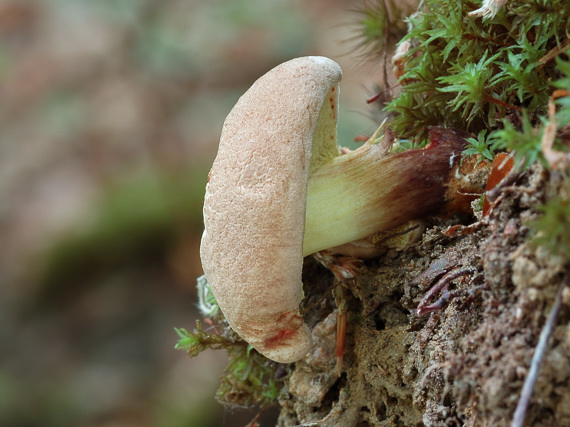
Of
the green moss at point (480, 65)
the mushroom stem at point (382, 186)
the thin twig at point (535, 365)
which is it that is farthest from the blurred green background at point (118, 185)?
the thin twig at point (535, 365)

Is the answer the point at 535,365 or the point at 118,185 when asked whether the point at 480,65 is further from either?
the point at 118,185

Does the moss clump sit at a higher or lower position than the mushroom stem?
lower

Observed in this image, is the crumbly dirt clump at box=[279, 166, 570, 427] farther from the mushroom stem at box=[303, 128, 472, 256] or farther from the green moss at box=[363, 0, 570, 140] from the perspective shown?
the green moss at box=[363, 0, 570, 140]

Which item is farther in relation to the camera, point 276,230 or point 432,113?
point 432,113

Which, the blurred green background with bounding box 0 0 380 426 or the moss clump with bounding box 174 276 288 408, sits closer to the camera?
the moss clump with bounding box 174 276 288 408

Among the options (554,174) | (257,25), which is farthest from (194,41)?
(554,174)

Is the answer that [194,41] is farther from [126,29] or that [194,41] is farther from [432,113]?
[432,113]

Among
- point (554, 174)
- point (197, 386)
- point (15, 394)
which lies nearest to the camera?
point (554, 174)

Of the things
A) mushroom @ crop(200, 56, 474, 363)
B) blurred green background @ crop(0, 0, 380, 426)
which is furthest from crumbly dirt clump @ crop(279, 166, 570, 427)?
blurred green background @ crop(0, 0, 380, 426)
